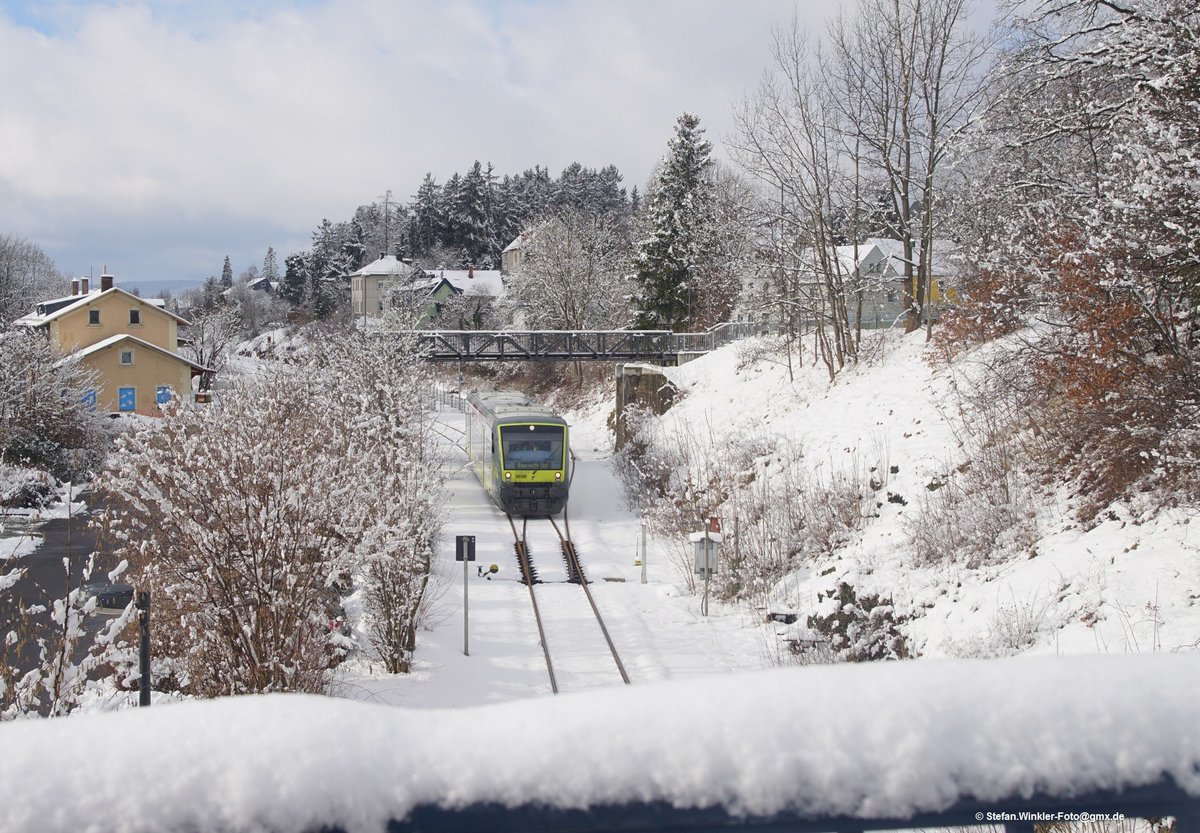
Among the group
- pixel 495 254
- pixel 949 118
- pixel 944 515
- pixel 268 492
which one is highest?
pixel 495 254

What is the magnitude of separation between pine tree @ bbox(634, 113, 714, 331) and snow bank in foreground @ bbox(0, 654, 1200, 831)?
4813 cm

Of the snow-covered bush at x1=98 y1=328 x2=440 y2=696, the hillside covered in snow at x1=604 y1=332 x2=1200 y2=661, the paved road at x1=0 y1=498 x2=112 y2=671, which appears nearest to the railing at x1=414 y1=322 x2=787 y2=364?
the hillside covered in snow at x1=604 y1=332 x2=1200 y2=661

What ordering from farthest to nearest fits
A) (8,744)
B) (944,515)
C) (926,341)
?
(926,341)
(944,515)
(8,744)

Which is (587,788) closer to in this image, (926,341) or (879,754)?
(879,754)

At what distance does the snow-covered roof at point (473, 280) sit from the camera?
84750 mm

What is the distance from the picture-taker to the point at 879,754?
153 centimetres

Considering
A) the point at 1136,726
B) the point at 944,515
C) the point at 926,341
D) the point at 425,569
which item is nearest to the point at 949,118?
the point at 926,341

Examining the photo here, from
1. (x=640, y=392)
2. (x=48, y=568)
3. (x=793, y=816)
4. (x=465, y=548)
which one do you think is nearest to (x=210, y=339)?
(x=640, y=392)

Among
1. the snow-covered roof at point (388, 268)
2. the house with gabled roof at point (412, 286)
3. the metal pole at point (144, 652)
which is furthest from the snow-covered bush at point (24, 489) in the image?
the snow-covered roof at point (388, 268)

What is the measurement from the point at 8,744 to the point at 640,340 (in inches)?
1818

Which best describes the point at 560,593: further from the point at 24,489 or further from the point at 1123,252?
the point at 24,489

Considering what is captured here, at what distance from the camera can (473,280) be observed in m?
87.8

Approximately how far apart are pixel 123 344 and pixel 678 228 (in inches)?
1116

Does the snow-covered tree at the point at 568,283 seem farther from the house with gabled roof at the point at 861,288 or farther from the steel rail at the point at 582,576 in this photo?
the steel rail at the point at 582,576
